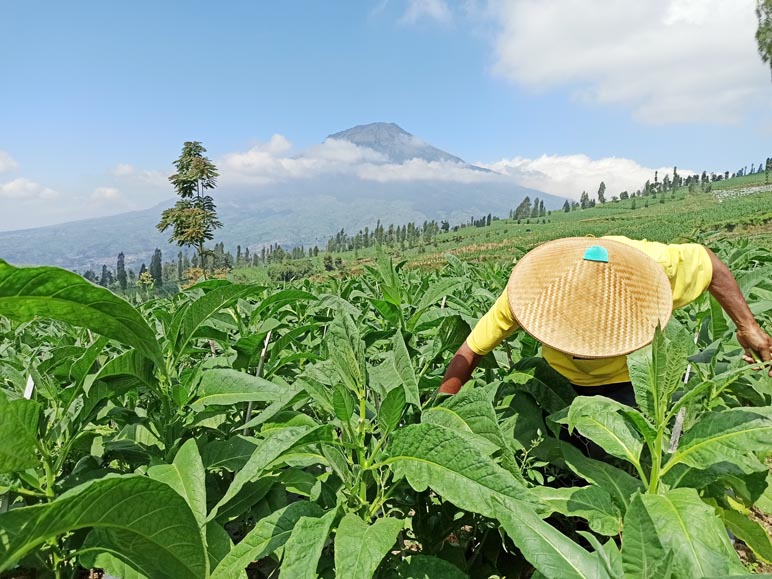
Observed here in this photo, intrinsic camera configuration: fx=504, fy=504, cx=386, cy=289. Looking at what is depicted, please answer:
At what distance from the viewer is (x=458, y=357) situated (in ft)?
7.58

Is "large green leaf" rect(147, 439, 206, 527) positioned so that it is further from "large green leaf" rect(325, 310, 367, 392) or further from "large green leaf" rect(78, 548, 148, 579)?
"large green leaf" rect(325, 310, 367, 392)

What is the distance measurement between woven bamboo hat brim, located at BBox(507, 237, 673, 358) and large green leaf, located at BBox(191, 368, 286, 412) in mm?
1062

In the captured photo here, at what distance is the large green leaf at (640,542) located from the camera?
0.97m

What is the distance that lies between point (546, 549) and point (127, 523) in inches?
33.0

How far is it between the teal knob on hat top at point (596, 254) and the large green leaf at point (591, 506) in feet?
3.23

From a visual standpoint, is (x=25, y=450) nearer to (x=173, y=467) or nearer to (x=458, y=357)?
(x=173, y=467)

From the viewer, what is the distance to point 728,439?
1372 mm

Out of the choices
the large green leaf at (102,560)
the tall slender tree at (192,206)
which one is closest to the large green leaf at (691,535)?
the large green leaf at (102,560)

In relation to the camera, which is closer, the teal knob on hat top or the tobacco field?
the tobacco field

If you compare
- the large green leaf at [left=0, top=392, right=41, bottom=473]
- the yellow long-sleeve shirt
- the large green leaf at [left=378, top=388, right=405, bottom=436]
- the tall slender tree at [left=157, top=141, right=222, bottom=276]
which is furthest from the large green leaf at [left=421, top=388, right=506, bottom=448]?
the tall slender tree at [left=157, top=141, right=222, bottom=276]

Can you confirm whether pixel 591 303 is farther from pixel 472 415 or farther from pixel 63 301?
pixel 63 301

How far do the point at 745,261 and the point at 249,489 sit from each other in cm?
599

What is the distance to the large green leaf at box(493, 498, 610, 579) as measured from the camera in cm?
99

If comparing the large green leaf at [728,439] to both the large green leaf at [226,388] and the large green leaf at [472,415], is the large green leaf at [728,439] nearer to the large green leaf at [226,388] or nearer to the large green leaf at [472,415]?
the large green leaf at [472,415]
